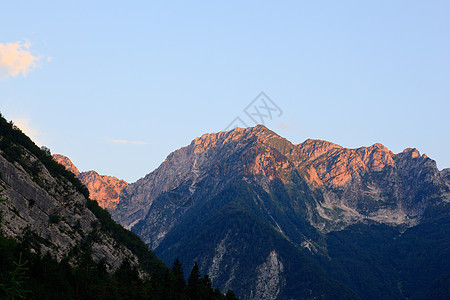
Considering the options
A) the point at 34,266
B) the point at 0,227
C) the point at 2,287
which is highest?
the point at 0,227

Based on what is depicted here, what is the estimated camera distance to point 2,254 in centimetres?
13738

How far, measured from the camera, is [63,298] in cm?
14138

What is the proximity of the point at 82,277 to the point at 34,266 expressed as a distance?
505 inches

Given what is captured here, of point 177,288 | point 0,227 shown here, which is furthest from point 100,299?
point 0,227

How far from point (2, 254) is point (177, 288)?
71.3 meters

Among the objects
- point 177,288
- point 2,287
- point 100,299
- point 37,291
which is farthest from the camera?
point 177,288

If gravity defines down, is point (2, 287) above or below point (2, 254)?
below

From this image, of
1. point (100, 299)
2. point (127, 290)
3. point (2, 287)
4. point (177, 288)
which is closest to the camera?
point (2, 287)

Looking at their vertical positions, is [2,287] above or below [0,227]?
below

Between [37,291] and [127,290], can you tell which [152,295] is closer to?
[127,290]

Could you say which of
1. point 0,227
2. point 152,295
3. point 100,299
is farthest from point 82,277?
point 0,227

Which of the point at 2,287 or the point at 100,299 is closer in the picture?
the point at 2,287

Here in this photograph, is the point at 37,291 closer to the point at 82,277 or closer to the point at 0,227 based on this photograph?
the point at 82,277

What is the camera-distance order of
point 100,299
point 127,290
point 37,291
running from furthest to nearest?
1. point 127,290
2. point 100,299
3. point 37,291
